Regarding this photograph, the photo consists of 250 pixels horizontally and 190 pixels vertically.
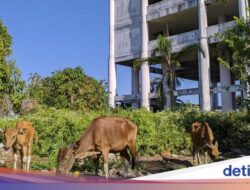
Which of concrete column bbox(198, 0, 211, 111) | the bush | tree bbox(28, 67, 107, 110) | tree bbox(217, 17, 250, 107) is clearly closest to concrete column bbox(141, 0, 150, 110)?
tree bbox(28, 67, 107, 110)

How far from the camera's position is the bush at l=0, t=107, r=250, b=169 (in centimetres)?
1758

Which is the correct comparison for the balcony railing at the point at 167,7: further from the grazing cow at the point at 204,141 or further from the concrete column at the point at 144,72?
the grazing cow at the point at 204,141

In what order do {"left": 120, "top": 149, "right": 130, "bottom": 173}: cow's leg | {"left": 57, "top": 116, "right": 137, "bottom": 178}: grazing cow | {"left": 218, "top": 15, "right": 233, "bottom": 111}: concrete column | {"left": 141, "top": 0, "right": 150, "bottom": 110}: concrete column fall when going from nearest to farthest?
{"left": 57, "top": 116, "right": 137, "bottom": 178}: grazing cow → {"left": 120, "top": 149, "right": 130, "bottom": 173}: cow's leg → {"left": 218, "top": 15, "right": 233, "bottom": 111}: concrete column → {"left": 141, "top": 0, "right": 150, "bottom": 110}: concrete column

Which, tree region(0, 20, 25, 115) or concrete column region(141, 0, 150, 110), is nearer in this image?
tree region(0, 20, 25, 115)

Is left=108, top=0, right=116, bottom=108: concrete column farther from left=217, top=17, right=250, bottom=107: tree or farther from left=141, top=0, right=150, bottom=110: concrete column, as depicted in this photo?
left=217, top=17, right=250, bottom=107: tree

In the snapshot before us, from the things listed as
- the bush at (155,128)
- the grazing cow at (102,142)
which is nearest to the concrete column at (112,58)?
the bush at (155,128)

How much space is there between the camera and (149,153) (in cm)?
1812

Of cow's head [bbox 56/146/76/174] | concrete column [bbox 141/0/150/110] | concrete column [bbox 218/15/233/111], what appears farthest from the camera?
concrete column [bbox 141/0/150/110]

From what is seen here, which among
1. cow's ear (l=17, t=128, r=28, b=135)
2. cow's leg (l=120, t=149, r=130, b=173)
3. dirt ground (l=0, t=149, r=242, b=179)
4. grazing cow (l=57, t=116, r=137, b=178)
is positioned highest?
cow's ear (l=17, t=128, r=28, b=135)


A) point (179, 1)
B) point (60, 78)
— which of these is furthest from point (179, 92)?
point (60, 78)

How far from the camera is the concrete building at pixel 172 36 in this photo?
3506 cm

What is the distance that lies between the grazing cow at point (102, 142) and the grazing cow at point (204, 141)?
287 centimetres

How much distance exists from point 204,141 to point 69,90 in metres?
29.2

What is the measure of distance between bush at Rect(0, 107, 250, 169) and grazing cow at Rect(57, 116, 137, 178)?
19.3ft
